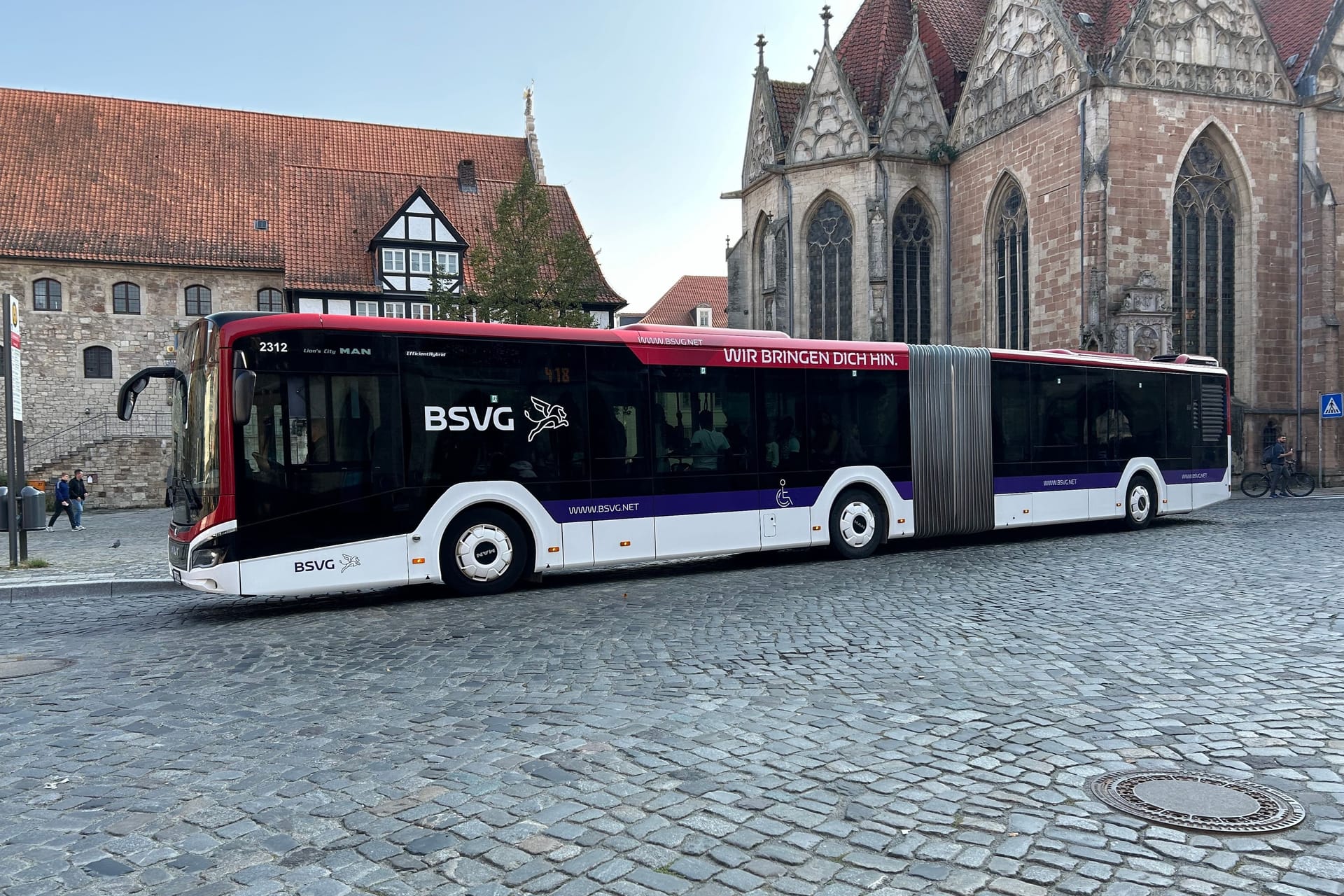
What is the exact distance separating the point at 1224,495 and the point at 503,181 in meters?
32.0

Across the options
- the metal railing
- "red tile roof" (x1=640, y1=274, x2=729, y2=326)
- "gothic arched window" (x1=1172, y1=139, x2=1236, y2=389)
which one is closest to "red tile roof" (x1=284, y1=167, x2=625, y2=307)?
the metal railing

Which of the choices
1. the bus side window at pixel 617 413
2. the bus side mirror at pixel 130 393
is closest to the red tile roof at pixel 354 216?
the bus side window at pixel 617 413

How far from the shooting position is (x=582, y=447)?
11.1 meters

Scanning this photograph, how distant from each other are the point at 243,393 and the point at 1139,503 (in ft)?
44.9

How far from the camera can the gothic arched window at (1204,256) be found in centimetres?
2702

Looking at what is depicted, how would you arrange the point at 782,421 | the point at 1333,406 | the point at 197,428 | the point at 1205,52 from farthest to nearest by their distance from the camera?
the point at 1205,52 → the point at 1333,406 → the point at 782,421 → the point at 197,428

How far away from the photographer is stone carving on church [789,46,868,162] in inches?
1212

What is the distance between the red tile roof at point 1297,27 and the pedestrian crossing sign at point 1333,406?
906 centimetres

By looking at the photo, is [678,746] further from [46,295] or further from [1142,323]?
[46,295]

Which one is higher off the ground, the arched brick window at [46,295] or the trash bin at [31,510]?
the arched brick window at [46,295]

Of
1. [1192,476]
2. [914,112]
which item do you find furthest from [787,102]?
[1192,476]

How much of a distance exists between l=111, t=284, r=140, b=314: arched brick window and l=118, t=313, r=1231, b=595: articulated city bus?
2853cm

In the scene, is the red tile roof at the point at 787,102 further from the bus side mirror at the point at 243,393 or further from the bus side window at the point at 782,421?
the bus side mirror at the point at 243,393

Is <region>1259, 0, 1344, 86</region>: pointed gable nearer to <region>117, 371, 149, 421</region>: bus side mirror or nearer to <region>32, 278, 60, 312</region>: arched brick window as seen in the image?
<region>117, 371, 149, 421</region>: bus side mirror
